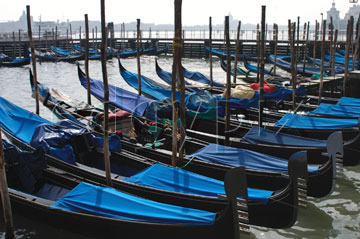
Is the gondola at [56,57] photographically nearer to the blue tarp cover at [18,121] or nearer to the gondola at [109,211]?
the blue tarp cover at [18,121]

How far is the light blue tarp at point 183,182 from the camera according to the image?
205 inches

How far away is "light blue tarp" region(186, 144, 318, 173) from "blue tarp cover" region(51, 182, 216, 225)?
5.96 feet

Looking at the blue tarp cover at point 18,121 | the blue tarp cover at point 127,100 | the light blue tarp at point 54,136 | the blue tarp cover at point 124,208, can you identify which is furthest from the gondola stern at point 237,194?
the blue tarp cover at point 127,100

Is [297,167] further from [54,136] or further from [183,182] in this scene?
[54,136]

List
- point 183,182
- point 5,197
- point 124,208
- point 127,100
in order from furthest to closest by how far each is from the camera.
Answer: point 127,100, point 183,182, point 124,208, point 5,197

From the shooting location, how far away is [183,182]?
5.52m

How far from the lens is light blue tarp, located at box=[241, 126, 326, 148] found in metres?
7.24

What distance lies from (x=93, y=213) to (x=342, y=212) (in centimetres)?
382

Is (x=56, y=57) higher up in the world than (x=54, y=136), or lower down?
higher up

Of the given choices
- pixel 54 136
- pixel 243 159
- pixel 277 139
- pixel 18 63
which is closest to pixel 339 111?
pixel 277 139

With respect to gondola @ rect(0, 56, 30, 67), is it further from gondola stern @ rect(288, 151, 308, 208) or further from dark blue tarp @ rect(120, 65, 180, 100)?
gondola stern @ rect(288, 151, 308, 208)

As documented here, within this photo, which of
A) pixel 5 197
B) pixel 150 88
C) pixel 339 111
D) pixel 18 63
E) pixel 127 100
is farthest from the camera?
pixel 18 63

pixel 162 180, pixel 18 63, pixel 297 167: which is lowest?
pixel 162 180

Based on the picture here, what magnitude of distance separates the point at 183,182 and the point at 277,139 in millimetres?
2692
